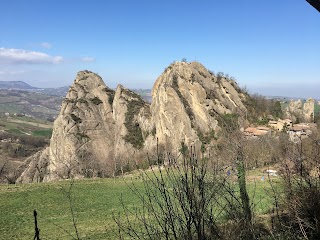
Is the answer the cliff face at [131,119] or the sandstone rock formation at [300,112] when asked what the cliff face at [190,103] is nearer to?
the cliff face at [131,119]

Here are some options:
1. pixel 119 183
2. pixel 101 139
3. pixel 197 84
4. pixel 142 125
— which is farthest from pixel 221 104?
pixel 119 183

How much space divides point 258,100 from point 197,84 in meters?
22.7

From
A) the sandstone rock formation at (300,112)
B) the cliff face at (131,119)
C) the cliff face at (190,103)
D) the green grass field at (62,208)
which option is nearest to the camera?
the green grass field at (62,208)

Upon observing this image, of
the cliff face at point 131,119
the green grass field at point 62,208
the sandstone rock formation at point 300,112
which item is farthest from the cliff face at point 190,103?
the green grass field at point 62,208

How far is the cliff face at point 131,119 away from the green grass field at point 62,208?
129ft

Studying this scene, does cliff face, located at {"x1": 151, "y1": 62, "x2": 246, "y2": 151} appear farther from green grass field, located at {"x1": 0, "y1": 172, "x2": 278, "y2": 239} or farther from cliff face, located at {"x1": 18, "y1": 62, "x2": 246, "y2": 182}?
green grass field, located at {"x1": 0, "y1": 172, "x2": 278, "y2": 239}

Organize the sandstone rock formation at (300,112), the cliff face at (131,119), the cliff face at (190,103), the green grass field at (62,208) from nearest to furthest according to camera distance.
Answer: the green grass field at (62,208) < the cliff face at (190,103) < the cliff face at (131,119) < the sandstone rock formation at (300,112)

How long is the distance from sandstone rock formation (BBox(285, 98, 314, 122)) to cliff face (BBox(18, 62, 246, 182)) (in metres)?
17.8

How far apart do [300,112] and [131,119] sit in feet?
198

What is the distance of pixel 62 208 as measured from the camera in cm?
3011

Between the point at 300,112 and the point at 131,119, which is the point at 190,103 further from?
the point at 300,112

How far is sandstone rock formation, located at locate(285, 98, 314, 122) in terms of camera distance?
104438mm

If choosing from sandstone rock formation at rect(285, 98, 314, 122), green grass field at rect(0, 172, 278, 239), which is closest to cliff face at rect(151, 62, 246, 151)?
sandstone rock formation at rect(285, 98, 314, 122)

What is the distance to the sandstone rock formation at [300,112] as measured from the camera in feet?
343
